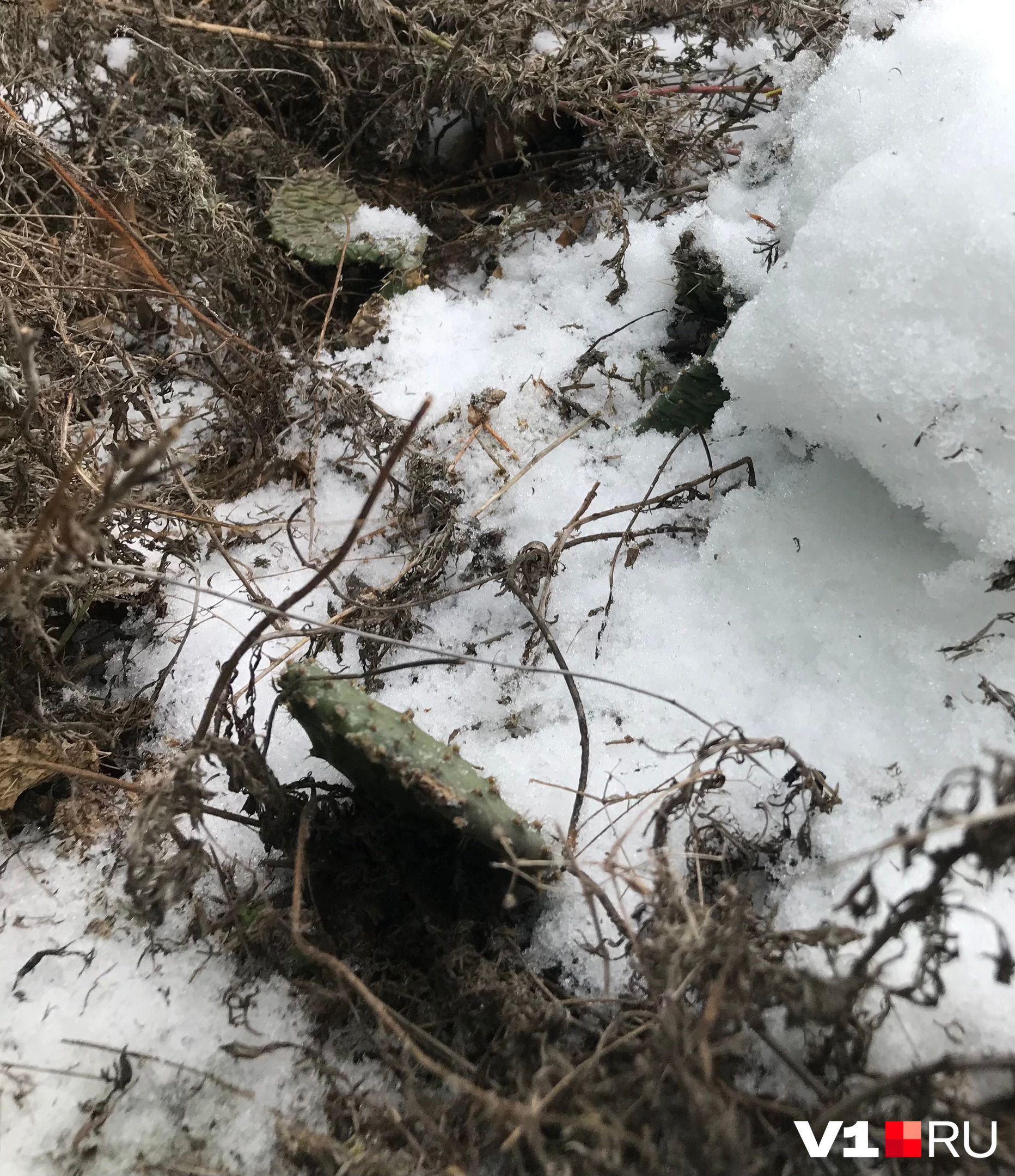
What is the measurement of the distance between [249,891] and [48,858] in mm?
354

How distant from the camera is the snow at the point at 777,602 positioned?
3.30 feet

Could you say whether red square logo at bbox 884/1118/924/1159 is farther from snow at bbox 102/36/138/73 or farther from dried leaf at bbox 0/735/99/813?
snow at bbox 102/36/138/73

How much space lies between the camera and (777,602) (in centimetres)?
123

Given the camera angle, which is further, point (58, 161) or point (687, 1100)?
point (58, 161)

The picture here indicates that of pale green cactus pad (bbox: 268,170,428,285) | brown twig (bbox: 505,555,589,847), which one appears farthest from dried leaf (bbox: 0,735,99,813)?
pale green cactus pad (bbox: 268,170,428,285)

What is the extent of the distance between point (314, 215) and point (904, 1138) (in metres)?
1.88

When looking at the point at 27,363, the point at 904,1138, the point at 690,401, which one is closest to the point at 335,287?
the point at 690,401

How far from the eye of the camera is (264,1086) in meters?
1.03

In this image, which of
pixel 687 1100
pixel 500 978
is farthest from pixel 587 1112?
pixel 500 978

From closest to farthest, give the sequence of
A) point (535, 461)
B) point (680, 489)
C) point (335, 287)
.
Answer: point (680, 489) → point (535, 461) → point (335, 287)

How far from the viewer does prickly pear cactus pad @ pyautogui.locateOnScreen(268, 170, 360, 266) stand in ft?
5.74

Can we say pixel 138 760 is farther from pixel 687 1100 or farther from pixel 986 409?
pixel 986 409

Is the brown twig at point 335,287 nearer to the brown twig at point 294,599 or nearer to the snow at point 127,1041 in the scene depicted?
the brown twig at point 294,599

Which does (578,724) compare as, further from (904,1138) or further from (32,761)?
(32,761)
